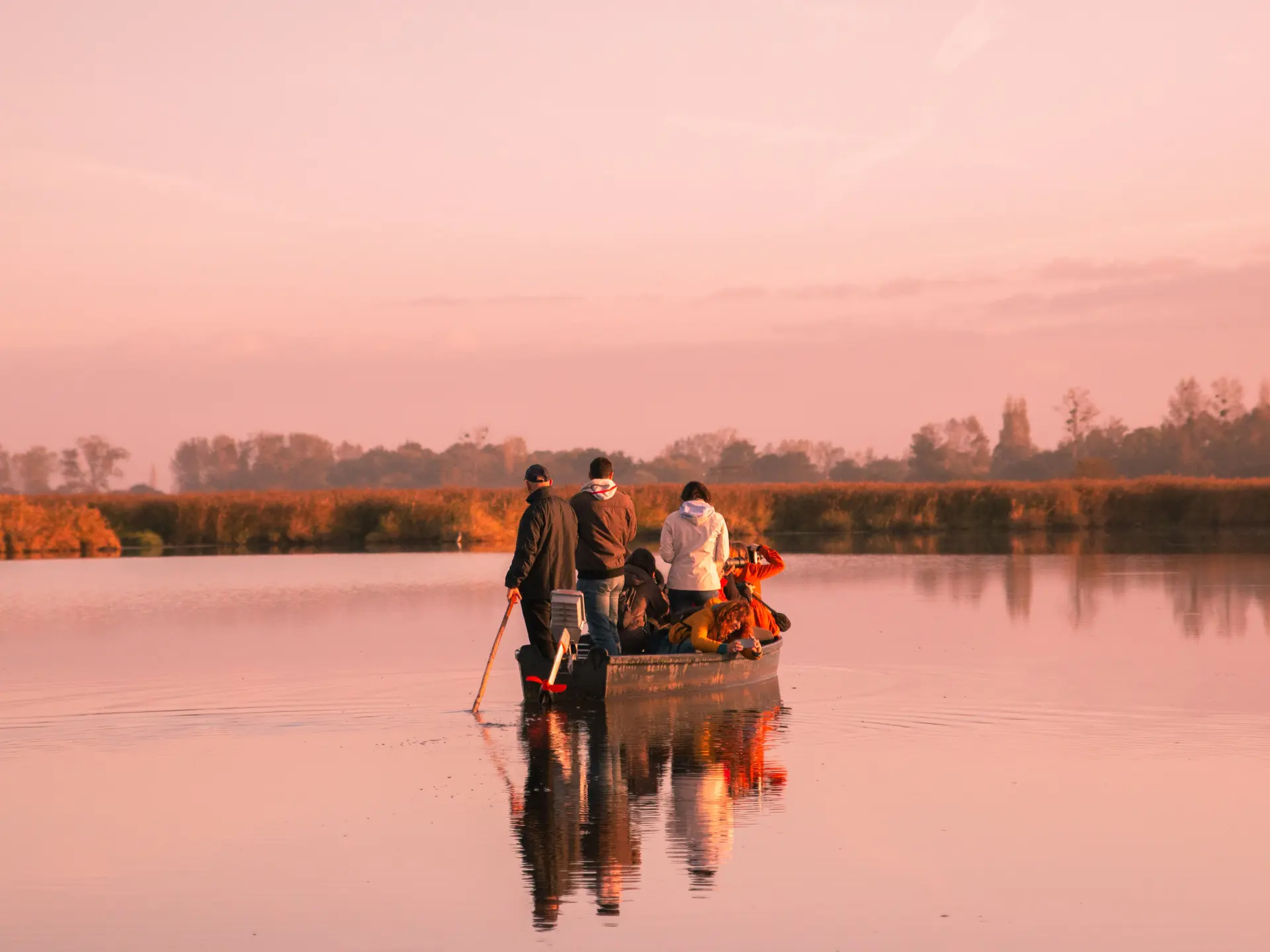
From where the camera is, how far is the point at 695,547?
1684 cm

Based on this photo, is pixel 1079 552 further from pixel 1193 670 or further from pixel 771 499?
pixel 1193 670

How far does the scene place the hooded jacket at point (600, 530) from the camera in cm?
1638

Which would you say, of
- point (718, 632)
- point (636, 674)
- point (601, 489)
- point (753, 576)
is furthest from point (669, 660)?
point (753, 576)

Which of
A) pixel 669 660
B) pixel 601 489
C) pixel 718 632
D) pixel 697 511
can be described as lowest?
pixel 669 660

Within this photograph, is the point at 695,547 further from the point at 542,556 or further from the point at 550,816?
the point at 550,816

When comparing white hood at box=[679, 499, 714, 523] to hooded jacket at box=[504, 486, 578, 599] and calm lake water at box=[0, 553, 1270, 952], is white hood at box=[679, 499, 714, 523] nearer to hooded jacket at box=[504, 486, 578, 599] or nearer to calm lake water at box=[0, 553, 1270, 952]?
hooded jacket at box=[504, 486, 578, 599]

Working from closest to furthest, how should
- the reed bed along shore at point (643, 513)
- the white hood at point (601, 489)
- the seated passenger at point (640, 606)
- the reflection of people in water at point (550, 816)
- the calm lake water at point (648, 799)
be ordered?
the calm lake water at point (648, 799), the reflection of people in water at point (550, 816), the white hood at point (601, 489), the seated passenger at point (640, 606), the reed bed along shore at point (643, 513)

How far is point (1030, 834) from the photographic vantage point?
9.75 meters

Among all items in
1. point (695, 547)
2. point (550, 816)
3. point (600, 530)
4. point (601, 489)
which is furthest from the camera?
point (695, 547)

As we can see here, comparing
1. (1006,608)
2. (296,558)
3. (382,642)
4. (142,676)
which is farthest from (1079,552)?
(142,676)

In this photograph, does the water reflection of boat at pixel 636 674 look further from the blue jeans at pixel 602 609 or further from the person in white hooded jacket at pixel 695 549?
the person in white hooded jacket at pixel 695 549

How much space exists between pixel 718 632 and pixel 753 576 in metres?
1.53

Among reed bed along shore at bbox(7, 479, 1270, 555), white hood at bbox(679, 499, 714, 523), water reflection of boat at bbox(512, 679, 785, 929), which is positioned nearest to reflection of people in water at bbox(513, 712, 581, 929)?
water reflection of boat at bbox(512, 679, 785, 929)

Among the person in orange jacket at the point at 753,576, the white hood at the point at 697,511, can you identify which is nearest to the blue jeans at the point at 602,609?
the white hood at the point at 697,511
